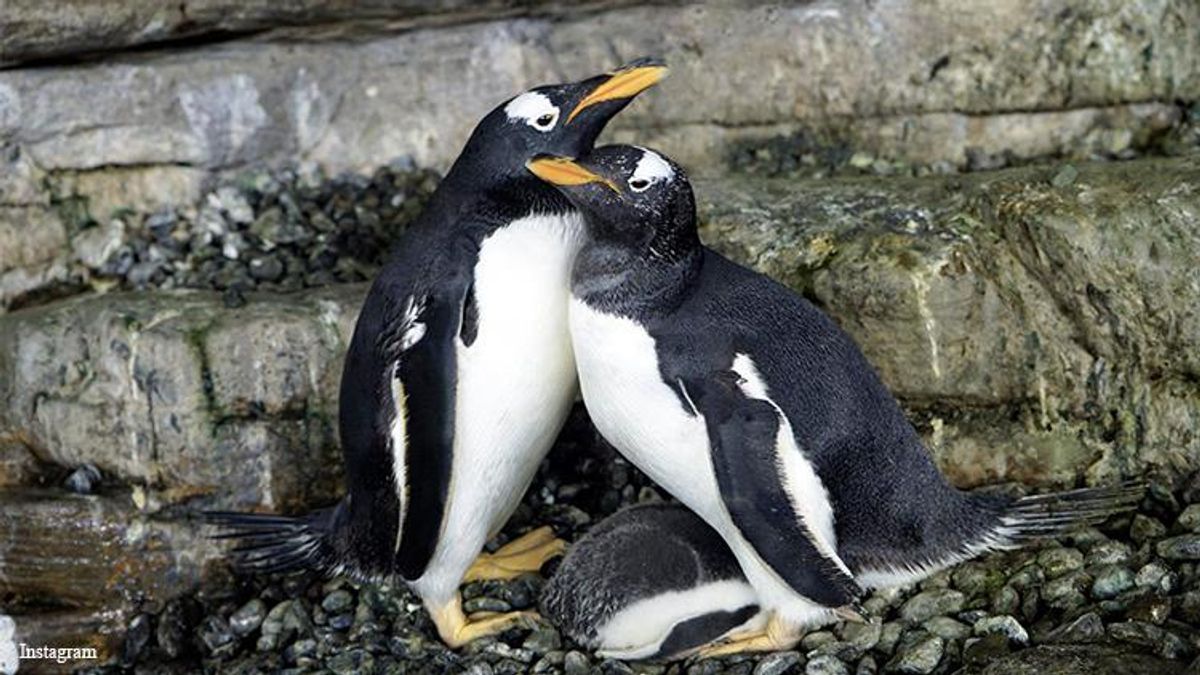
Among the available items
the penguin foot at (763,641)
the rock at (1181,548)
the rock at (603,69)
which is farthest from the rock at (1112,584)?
the rock at (603,69)

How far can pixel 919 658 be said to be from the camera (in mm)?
3803

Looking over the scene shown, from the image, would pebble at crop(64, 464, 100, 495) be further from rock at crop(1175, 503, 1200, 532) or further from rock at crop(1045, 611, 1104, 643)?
rock at crop(1175, 503, 1200, 532)

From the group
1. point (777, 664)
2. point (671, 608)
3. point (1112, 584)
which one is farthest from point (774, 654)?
point (1112, 584)

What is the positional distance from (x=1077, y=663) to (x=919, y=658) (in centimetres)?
36

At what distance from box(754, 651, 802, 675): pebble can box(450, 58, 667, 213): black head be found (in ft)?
3.76

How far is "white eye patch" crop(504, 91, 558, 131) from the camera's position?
414cm

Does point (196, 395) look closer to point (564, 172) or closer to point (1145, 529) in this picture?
point (564, 172)

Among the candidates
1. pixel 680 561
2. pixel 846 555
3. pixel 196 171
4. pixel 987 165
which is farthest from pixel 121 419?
pixel 987 165

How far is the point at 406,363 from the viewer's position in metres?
4.05

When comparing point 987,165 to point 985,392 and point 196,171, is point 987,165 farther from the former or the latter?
point 196,171

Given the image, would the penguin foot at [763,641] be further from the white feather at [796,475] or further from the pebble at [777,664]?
the white feather at [796,475]

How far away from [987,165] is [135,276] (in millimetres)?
2353

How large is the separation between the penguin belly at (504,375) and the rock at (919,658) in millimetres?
964

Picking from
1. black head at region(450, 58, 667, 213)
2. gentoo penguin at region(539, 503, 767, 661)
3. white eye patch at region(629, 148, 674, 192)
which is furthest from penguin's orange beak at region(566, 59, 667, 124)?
gentoo penguin at region(539, 503, 767, 661)
